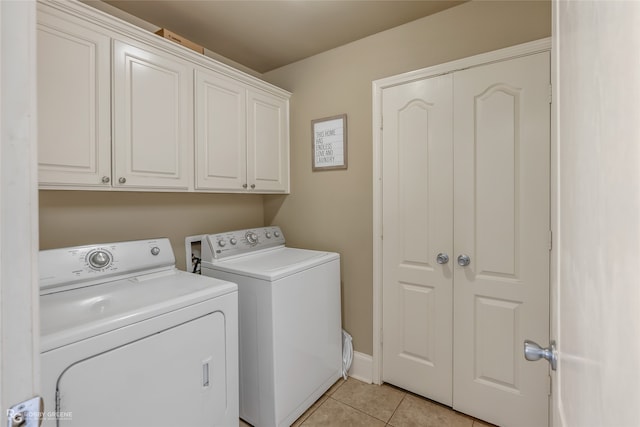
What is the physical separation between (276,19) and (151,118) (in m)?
1.03

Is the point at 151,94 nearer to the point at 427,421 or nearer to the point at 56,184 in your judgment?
the point at 56,184

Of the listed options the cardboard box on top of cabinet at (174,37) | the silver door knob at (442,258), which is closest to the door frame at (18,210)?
the cardboard box on top of cabinet at (174,37)

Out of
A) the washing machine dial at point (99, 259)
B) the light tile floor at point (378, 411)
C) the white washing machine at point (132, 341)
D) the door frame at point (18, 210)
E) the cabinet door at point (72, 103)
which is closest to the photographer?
the door frame at point (18, 210)

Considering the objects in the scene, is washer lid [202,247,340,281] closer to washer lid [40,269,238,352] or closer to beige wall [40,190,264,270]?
washer lid [40,269,238,352]

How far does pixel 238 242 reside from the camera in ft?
6.88

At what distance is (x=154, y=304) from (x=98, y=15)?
4.43 ft

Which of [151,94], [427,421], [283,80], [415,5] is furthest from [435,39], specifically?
[427,421]

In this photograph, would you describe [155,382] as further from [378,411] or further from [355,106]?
[355,106]

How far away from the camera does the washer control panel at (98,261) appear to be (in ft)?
4.33

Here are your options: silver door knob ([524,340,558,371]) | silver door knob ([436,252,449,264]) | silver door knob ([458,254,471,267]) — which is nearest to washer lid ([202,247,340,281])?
silver door knob ([436,252,449,264])

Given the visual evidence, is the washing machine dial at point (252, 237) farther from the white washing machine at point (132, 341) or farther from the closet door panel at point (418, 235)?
the closet door panel at point (418, 235)

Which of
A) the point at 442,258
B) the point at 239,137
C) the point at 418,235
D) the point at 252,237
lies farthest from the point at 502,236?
the point at 239,137

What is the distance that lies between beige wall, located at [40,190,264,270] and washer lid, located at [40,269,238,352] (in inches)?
15.1

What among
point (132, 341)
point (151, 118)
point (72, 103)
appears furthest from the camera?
point (151, 118)
